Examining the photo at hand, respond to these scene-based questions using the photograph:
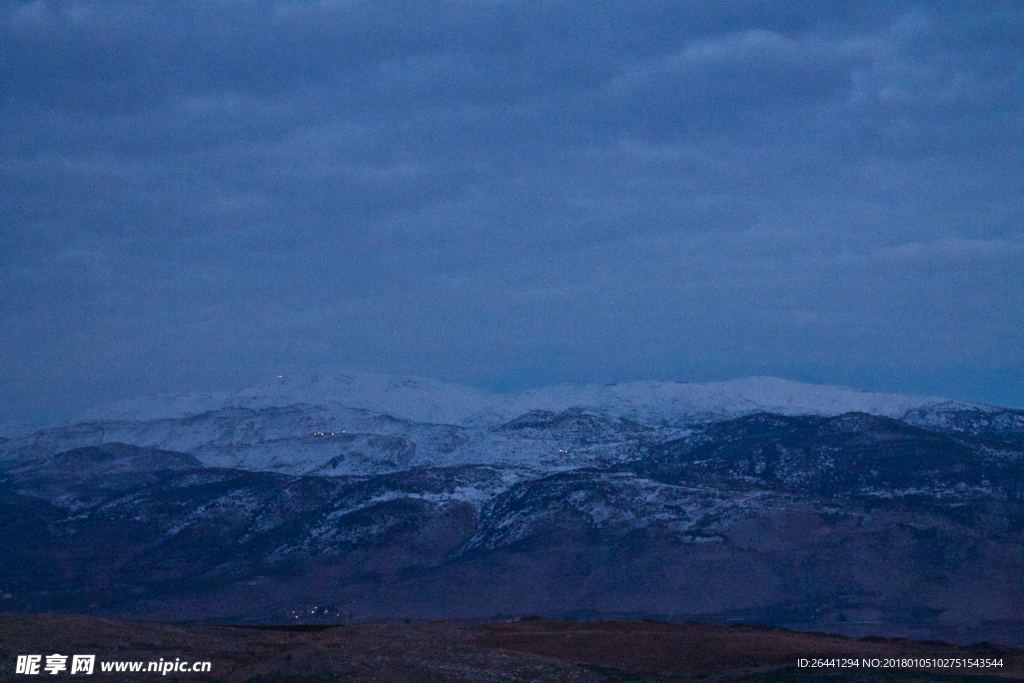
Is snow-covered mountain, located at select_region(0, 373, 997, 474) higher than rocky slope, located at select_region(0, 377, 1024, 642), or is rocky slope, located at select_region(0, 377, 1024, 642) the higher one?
snow-covered mountain, located at select_region(0, 373, 997, 474)

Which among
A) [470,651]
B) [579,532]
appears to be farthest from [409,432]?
[470,651]

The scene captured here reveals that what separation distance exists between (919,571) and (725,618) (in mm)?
15903

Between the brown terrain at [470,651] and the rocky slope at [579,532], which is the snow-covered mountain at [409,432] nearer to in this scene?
the rocky slope at [579,532]

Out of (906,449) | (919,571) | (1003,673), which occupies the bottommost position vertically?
(1003,673)

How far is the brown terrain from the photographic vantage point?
112 ft

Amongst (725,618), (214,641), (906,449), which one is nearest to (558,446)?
(906,449)

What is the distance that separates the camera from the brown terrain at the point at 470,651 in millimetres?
34000

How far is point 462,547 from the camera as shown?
10925 cm

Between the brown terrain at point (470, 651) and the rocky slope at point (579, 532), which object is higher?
the rocky slope at point (579, 532)

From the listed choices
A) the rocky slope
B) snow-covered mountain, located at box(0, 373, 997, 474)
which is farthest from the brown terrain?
snow-covered mountain, located at box(0, 373, 997, 474)

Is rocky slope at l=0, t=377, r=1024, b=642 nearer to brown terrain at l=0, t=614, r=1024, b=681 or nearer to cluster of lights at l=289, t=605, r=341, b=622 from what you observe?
cluster of lights at l=289, t=605, r=341, b=622

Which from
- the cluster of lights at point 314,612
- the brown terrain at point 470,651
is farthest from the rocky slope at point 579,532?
the brown terrain at point 470,651

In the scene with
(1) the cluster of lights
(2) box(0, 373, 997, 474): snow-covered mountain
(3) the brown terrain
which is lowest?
(3) the brown terrain

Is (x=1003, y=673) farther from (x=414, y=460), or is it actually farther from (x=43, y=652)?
(x=414, y=460)
